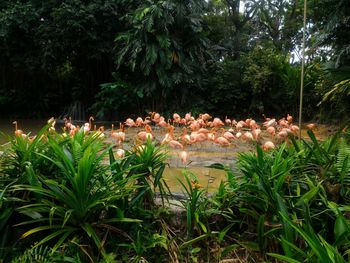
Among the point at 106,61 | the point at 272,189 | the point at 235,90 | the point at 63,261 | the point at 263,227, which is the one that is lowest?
the point at 63,261

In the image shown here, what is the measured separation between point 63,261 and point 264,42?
17.1 metres

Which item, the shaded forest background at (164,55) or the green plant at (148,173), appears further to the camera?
the shaded forest background at (164,55)

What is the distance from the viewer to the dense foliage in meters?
2.72

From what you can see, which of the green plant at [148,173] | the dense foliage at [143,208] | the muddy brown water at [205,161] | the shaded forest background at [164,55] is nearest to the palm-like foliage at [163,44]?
the shaded forest background at [164,55]

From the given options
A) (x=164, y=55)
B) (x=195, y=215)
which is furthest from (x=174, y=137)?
(x=164, y=55)

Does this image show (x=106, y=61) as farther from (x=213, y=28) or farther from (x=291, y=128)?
(x=291, y=128)

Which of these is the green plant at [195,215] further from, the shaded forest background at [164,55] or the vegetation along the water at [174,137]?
the shaded forest background at [164,55]

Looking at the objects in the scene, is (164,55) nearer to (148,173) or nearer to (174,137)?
(174,137)

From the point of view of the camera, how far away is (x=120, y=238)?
2900mm

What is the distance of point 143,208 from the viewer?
3152 mm

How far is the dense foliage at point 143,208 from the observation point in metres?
2.72

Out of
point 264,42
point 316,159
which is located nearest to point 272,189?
point 316,159

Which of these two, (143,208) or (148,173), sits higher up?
(148,173)

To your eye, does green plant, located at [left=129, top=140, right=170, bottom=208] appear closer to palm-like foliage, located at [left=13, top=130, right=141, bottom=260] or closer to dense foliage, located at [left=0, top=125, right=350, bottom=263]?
dense foliage, located at [left=0, top=125, right=350, bottom=263]
